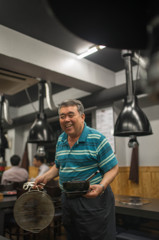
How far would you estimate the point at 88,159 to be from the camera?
1653 millimetres

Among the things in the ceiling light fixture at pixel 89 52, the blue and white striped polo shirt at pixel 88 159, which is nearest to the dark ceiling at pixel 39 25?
the ceiling light fixture at pixel 89 52

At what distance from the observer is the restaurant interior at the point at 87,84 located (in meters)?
0.56

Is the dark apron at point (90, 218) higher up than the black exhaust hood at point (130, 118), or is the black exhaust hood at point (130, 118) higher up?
the black exhaust hood at point (130, 118)

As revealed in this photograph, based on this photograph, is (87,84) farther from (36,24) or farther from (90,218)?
(90,218)

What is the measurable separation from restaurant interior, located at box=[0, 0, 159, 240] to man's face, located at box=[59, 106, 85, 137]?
489 millimetres

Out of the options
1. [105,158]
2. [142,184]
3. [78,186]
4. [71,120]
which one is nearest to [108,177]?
[105,158]

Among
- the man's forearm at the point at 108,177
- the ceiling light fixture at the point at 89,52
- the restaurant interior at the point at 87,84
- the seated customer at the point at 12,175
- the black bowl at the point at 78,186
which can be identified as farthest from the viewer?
the seated customer at the point at 12,175

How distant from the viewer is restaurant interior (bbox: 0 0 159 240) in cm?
56

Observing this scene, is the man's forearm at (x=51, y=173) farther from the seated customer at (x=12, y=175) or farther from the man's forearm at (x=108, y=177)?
the seated customer at (x=12, y=175)

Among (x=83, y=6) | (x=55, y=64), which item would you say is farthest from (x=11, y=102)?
(x=83, y=6)

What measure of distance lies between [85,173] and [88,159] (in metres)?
0.10

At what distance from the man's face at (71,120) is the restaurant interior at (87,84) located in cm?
49

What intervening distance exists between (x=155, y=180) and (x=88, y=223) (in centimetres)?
303

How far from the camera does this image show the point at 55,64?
388 cm
